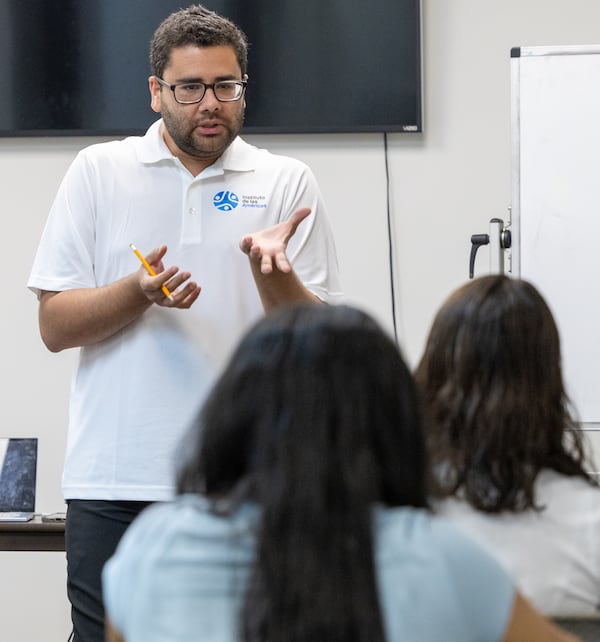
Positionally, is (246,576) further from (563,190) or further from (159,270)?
(563,190)

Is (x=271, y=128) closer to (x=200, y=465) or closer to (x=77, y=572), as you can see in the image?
(x=77, y=572)

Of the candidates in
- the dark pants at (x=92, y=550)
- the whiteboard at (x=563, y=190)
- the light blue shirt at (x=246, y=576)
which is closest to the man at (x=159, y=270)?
the dark pants at (x=92, y=550)

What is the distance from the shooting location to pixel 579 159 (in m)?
3.23

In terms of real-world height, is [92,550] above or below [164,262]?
below

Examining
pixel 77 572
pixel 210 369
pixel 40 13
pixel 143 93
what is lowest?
pixel 77 572

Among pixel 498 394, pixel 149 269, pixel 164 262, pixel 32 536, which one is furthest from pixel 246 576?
pixel 32 536

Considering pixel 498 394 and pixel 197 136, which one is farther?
pixel 197 136

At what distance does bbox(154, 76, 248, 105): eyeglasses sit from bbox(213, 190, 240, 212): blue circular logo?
19cm

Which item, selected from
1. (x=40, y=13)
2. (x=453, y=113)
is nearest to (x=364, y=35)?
(x=453, y=113)

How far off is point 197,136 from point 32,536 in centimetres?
165

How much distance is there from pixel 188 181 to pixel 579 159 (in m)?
1.35

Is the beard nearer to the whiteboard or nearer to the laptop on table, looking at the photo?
the whiteboard

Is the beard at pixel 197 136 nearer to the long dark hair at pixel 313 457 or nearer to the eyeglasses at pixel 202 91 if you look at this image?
the eyeglasses at pixel 202 91

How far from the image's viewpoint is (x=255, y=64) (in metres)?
3.74
